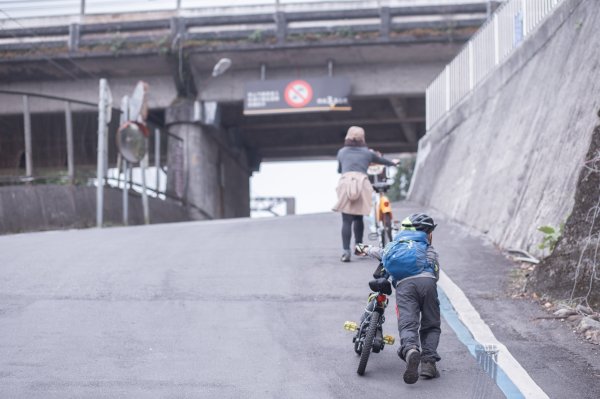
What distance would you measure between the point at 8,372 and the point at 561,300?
4985 mm

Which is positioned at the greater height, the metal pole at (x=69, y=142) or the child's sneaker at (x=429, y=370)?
the metal pole at (x=69, y=142)

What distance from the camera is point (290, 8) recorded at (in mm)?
27469

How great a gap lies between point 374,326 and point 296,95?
2205 centimetres

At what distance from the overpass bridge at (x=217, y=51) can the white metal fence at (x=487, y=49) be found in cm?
437

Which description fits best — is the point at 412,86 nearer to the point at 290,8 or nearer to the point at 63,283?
the point at 290,8

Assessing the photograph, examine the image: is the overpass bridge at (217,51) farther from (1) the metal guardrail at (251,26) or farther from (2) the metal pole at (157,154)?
(2) the metal pole at (157,154)

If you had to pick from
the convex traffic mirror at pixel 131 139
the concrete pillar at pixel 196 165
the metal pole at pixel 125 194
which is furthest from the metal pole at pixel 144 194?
the concrete pillar at pixel 196 165

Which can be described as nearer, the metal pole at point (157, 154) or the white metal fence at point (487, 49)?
the white metal fence at point (487, 49)

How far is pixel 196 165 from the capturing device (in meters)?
27.8

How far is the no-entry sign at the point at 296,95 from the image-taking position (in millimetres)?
27391

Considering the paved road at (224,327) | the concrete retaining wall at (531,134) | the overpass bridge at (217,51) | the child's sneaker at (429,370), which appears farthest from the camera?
the overpass bridge at (217,51)

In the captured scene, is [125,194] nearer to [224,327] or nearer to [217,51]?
[217,51]

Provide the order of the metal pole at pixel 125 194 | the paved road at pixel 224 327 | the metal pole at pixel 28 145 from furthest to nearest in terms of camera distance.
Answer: the metal pole at pixel 125 194, the metal pole at pixel 28 145, the paved road at pixel 224 327

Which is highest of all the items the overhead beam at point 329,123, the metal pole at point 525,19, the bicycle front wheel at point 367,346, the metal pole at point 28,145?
the metal pole at point 525,19
